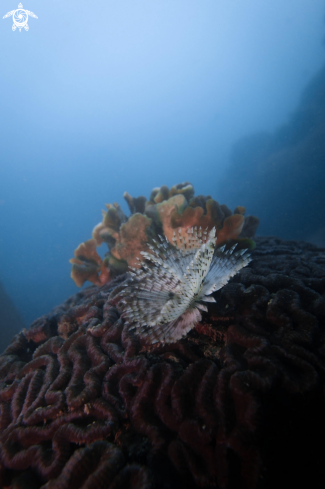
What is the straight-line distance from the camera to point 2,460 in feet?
5.98

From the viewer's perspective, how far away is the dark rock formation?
850 inches

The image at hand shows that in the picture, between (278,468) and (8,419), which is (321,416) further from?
(8,419)

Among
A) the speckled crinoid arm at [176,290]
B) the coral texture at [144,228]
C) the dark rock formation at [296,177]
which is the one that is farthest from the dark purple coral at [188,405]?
the dark rock formation at [296,177]

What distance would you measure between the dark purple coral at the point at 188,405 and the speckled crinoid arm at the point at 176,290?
31 cm

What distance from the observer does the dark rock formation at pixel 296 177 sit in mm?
21578

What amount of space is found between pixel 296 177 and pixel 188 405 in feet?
89.9

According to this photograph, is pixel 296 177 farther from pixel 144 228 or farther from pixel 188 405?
pixel 188 405

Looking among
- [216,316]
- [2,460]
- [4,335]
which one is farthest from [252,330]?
[4,335]

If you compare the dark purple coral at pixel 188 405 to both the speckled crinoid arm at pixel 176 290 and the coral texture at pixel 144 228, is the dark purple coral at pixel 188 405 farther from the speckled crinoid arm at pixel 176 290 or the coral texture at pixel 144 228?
the coral texture at pixel 144 228

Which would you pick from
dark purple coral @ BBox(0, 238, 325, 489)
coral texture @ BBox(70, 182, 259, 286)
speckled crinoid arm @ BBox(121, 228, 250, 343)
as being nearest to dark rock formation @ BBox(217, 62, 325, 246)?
coral texture @ BBox(70, 182, 259, 286)

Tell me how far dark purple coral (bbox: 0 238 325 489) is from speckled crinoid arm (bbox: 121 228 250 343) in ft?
1.03

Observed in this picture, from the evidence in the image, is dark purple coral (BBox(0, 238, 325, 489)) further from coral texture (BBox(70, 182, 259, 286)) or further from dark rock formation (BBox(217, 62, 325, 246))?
dark rock formation (BBox(217, 62, 325, 246))

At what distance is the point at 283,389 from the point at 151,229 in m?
3.45

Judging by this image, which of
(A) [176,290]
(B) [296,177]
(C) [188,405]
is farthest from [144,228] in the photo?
(B) [296,177]
